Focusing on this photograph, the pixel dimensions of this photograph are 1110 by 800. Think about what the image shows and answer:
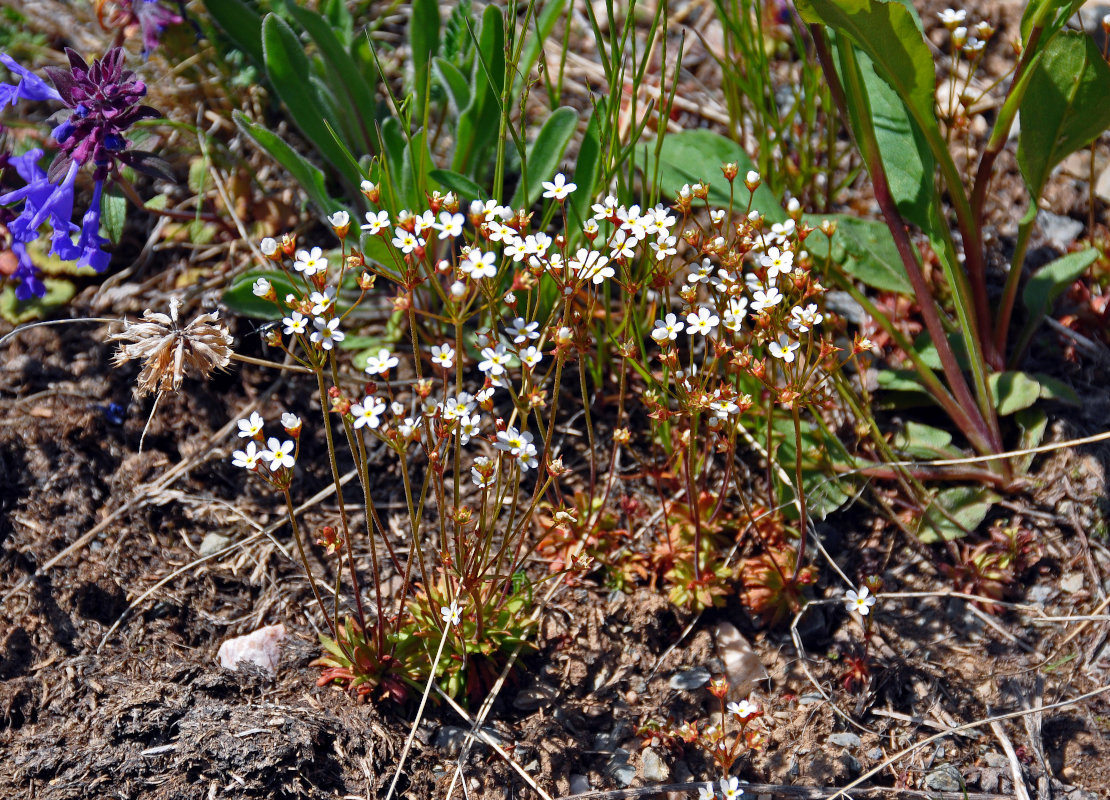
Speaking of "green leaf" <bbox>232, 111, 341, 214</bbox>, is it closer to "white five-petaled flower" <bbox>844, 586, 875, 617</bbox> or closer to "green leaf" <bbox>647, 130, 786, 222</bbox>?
"green leaf" <bbox>647, 130, 786, 222</bbox>

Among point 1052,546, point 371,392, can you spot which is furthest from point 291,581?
point 1052,546

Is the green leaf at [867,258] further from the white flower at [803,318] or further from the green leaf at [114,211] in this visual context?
the green leaf at [114,211]

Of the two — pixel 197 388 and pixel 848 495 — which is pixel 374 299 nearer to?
pixel 197 388

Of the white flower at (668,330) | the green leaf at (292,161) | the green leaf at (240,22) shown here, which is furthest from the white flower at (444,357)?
the green leaf at (240,22)

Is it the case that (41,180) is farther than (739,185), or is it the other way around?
(739,185)

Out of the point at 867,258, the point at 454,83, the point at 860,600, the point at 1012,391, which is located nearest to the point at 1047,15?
the point at 867,258

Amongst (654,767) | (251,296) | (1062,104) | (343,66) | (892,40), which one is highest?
(892,40)

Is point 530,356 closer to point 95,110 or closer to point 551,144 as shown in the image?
point 551,144
